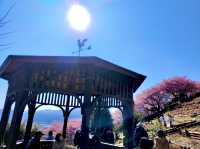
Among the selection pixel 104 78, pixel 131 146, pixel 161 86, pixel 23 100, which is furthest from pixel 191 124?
pixel 161 86

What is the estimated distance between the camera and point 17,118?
9273 millimetres

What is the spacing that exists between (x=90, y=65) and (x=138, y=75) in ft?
7.72

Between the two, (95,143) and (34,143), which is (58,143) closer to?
(34,143)

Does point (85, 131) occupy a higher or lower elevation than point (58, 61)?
lower

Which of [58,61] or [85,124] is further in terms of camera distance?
[85,124]

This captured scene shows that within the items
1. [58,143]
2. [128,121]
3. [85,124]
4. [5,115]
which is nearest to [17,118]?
[58,143]

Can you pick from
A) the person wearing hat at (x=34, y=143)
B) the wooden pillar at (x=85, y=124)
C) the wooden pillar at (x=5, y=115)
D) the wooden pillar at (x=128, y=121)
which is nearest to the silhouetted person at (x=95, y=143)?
the wooden pillar at (x=128, y=121)

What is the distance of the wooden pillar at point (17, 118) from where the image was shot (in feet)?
29.6

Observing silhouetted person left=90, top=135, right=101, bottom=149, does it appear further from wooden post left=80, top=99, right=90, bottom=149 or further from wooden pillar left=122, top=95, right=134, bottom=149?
wooden post left=80, top=99, right=90, bottom=149

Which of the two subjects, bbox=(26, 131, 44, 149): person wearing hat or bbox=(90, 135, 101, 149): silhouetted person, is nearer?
bbox=(26, 131, 44, 149): person wearing hat

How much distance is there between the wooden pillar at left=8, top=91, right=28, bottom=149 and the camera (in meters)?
9.02

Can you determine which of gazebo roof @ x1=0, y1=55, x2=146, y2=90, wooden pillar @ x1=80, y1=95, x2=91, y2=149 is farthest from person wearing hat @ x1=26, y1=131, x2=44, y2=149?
gazebo roof @ x1=0, y1=55, x2=146, y2=90

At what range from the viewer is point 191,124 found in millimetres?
21250

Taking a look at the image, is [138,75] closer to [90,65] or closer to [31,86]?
[90,65]
